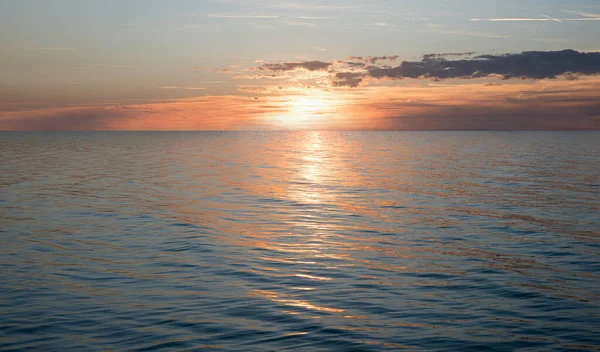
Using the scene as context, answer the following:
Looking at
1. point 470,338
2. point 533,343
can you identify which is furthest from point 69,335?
point 533,343

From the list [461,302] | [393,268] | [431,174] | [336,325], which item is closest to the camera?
[336,325]

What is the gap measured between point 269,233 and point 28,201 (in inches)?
725

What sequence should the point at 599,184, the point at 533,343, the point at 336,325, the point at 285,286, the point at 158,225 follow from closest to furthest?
the point at 533,343 < the point at 336,325 < the point at 285,286 < the point at 158,225 < the point at 599,184

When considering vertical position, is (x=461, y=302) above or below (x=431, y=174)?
above

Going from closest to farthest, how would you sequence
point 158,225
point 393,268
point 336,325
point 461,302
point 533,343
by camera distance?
point 533,343 → point 336,325 → point 461,302 → point 393,268 → point 158,225

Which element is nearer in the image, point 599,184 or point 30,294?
point 30,294

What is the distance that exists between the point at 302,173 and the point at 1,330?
4844cm

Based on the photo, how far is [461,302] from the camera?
1516 centimetres

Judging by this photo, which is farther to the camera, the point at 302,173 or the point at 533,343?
the point at 302,173

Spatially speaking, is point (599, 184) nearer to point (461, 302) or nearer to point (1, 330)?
point (461, 302)

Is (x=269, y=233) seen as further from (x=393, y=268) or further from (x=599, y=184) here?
(x=599, y=184)

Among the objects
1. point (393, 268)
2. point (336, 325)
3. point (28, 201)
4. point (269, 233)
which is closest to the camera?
point (336, 325)

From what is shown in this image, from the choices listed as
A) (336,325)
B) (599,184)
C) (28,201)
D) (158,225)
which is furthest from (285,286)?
(599,184)

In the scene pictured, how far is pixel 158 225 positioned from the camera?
27.0 meters
